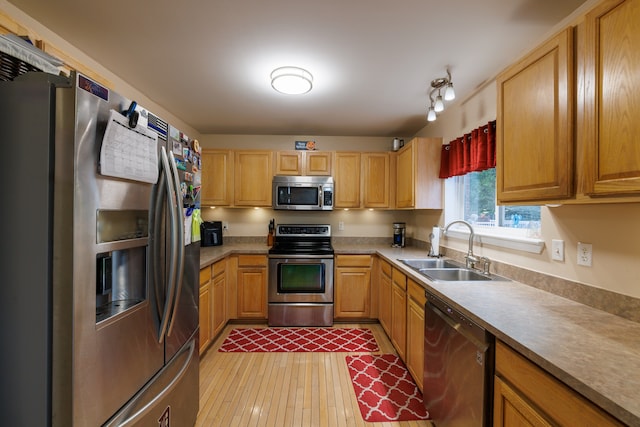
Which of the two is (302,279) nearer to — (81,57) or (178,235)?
(178,235)

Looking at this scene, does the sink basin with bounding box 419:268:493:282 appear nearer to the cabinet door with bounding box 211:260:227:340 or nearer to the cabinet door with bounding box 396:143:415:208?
the cabinet door with bounding box 396:143:415:208

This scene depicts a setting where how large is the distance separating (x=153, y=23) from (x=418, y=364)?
2.85 metres

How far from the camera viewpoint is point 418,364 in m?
2.01

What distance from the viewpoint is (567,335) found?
1032 mm

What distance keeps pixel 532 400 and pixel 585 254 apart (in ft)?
2.91

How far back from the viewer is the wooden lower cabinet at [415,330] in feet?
6.39

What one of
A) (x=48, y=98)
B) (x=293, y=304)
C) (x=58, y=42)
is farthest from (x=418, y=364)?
(x=58, y=42)

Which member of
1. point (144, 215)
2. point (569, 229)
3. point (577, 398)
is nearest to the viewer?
point (577, 398)

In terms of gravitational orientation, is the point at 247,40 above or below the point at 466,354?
above

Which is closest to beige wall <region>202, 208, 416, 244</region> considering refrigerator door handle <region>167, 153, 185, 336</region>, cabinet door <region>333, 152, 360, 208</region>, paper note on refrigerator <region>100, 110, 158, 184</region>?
cabinet door <region>333, 152, 360, 208</region>

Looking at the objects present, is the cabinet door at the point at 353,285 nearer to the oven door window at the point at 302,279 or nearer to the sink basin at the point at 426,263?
the oven door window at the point at 302,279

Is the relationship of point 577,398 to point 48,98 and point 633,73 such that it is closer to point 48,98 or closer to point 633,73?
point 633,73

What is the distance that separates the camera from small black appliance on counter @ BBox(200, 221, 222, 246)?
3.47m

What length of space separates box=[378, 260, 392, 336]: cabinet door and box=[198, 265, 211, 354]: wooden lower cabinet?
1.79 meters
